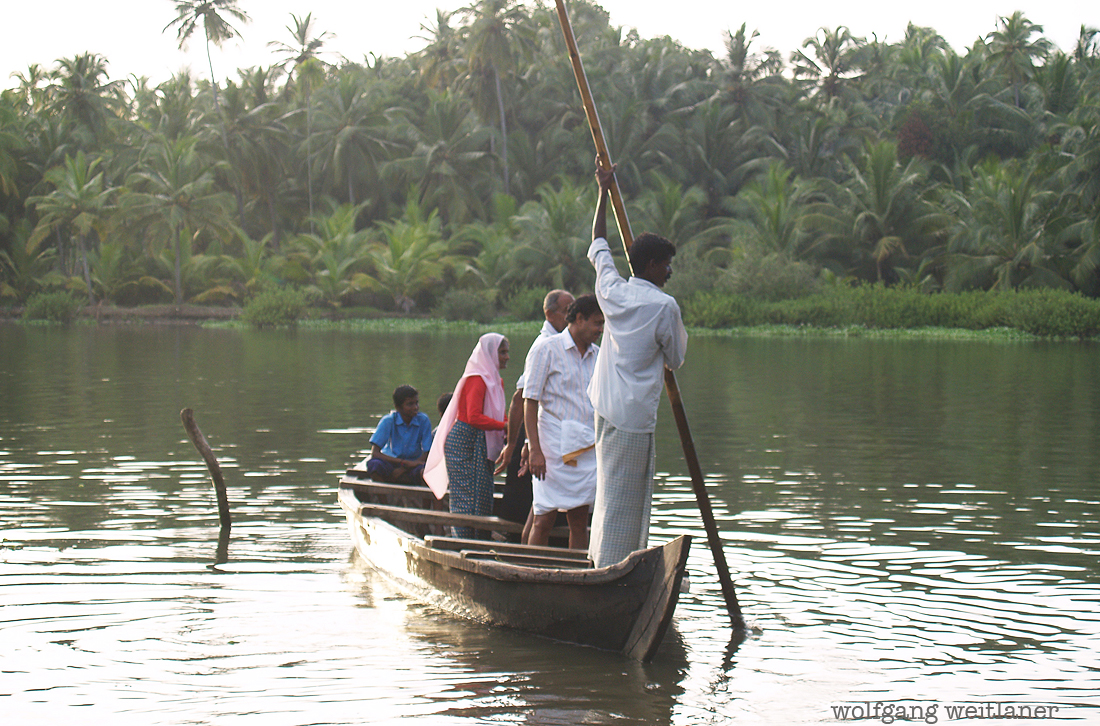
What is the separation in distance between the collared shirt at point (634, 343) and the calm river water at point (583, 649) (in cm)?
120

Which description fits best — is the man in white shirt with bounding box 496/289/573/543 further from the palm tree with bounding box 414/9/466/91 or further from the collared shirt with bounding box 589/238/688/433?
the palm tree with bounding box 414/9/466/91

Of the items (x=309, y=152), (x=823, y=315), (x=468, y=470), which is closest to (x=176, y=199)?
(x=309, y=152)

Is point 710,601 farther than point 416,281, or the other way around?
point 416,281

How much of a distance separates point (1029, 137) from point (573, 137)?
17.6 m

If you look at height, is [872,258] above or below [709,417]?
above

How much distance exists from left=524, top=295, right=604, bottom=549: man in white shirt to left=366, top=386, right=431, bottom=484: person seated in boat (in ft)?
8.76

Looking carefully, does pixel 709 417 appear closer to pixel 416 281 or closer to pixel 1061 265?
pixel 1061 265

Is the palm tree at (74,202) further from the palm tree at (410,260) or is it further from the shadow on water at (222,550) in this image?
the shadow on water at (222,550)

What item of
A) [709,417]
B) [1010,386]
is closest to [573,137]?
[1010,386]

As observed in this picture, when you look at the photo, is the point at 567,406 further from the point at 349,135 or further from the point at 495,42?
the point at 349,135

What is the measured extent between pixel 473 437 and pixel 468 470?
8.9 inches

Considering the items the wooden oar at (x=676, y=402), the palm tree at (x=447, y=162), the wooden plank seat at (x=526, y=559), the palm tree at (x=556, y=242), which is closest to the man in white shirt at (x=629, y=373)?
the wooden oar at (x=676, y=402)

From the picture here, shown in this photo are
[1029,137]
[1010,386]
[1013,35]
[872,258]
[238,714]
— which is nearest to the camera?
[238,714]

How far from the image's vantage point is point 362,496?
8.18m
